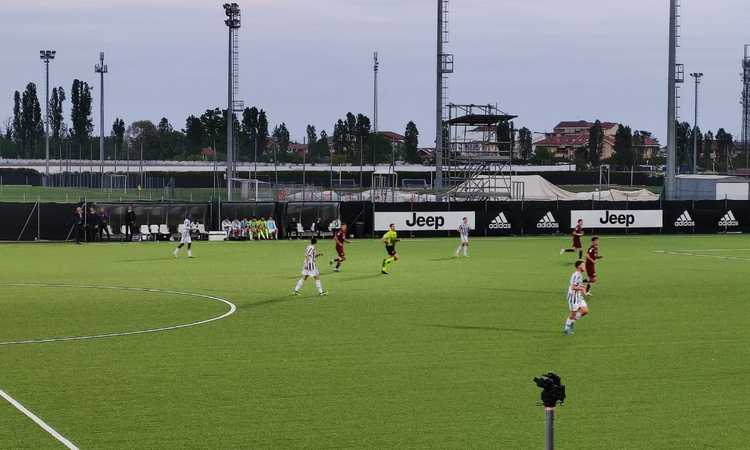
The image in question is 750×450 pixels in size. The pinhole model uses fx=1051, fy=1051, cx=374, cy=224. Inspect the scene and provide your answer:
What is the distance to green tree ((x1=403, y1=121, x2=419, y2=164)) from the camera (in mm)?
130875

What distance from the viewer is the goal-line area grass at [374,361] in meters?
14.3

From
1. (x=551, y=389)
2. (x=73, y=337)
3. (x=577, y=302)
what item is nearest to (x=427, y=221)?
(x=577, y=302)

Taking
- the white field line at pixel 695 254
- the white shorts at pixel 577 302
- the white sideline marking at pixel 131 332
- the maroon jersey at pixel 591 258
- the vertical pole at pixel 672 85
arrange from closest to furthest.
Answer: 1. the white sideline marking at pixel 131 332
2. the white shorts at pixel 577 302
3. the maroon jersey at pixel 591 258
4. the white field line at pixel 695 254
5. the vertical pole at pixel 672 85

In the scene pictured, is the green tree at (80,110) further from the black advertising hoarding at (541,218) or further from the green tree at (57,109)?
the black advertising hoarding at (541,218)

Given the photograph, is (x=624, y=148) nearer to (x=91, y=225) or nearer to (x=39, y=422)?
(x=91, y=225)

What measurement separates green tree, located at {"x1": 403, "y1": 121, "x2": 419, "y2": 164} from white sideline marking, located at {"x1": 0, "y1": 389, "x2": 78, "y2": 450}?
374ft

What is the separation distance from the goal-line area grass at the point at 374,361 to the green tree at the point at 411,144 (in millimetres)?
93177

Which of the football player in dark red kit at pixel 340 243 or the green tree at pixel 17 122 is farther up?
the green tree at pixel 17 122

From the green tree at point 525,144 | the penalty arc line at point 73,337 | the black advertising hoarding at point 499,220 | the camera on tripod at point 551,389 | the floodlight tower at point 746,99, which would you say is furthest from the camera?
the green tree at point 525,144

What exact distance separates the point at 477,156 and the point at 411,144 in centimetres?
6229

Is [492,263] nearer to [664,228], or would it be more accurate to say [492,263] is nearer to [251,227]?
[251,227]

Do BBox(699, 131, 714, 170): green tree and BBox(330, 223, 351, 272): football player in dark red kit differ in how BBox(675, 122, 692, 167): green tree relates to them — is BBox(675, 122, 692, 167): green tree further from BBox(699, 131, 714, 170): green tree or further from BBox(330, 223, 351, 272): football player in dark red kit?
BBox(330, 223, 351, 272): football player in dark red kit

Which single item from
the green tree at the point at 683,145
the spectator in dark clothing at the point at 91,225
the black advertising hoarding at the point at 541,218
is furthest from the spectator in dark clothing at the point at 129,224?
the green tree at the point at 683,145

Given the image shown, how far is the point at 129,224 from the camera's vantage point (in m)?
58.2
